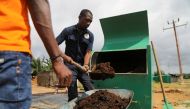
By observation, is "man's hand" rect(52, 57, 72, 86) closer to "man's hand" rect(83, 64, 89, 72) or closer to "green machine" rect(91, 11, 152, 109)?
"man's hand" rect(83, 64, 89, 72)

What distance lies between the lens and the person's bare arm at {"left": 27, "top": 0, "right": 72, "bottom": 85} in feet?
7.18

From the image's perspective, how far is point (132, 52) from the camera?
8094 millimetres

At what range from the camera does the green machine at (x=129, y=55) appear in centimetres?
705

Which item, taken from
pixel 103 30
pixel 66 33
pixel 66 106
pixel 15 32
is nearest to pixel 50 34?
pixel 15 32

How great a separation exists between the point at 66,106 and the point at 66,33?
5.17ft

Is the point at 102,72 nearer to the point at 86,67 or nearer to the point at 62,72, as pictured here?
the point at 86,67

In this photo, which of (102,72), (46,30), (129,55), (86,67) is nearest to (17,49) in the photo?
(46,30)

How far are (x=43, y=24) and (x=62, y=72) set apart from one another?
28 centimetres

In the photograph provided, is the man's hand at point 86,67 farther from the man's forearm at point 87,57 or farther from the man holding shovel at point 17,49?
the man holding shovel at point 17,49

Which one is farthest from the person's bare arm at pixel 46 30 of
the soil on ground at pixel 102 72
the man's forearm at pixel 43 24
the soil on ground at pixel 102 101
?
the soil on ground at pixel 102 72

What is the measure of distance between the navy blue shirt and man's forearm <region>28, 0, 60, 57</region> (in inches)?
193

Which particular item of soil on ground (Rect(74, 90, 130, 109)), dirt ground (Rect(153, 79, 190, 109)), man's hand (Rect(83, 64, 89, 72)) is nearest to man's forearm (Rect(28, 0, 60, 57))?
soil on ground (Rect(74, 90, 130, 109))

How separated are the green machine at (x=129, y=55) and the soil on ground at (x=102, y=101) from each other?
72cm

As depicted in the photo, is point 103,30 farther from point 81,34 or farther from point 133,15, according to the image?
point 81,34
